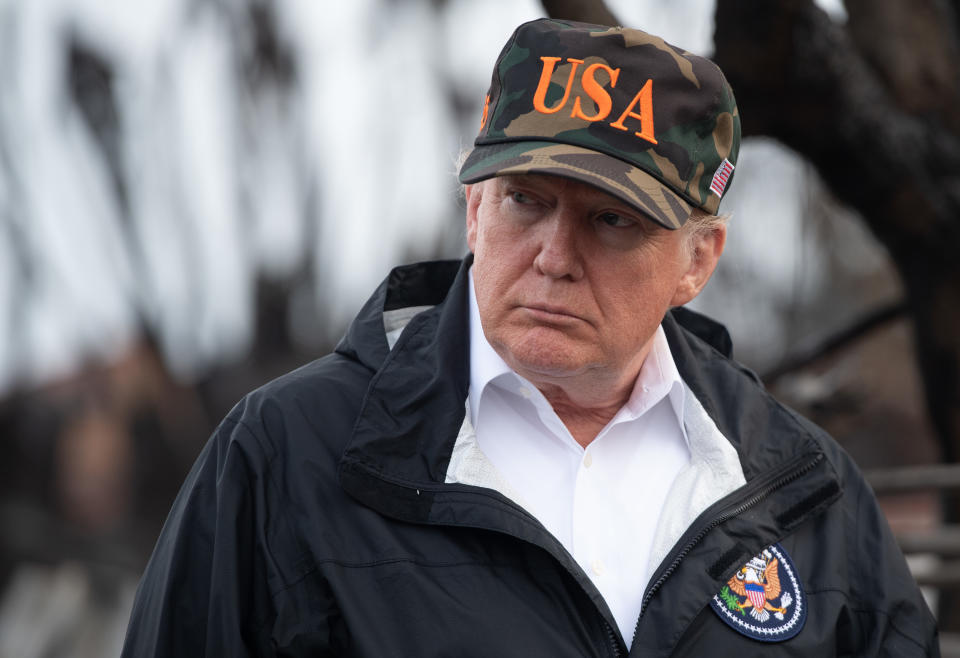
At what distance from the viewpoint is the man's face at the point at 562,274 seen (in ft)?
6.26

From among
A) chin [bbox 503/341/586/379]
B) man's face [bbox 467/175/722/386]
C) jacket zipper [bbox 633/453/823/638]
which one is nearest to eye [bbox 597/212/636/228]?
man's face [bbox 467/175/722/386]

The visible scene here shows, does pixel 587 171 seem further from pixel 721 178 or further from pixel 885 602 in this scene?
pixel 885 602

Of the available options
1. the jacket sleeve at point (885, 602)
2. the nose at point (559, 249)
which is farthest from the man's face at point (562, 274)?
the jacket sleeve at point (885, 602)

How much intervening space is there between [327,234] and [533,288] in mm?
5456

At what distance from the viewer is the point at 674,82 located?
195cm

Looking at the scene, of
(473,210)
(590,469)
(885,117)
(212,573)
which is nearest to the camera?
(212,573)

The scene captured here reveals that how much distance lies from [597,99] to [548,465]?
669 millimetres

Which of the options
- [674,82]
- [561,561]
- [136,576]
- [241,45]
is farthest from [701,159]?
[136,576]

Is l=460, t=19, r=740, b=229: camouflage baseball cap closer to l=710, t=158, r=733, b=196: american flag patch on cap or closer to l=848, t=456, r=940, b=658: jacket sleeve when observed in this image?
l=710, t=158, r=733, b=196: american flag patch on cap

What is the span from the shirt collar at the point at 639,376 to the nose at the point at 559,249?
195 mm

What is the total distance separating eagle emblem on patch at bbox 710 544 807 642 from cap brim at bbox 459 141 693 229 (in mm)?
654

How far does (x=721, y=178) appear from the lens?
207 centimetres

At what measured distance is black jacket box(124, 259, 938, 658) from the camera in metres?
1.75

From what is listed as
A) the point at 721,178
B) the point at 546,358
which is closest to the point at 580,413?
the point at 546,358
